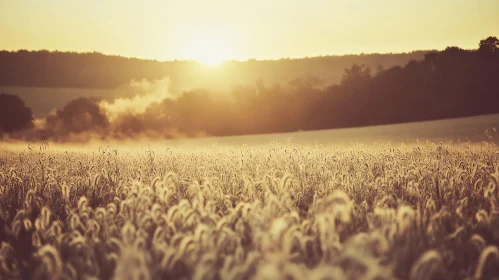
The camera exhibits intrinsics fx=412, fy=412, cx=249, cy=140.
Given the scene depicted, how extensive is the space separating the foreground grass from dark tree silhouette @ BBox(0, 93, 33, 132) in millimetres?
32798

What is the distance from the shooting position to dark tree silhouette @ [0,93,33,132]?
36781mm

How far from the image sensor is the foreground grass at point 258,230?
2807 mm

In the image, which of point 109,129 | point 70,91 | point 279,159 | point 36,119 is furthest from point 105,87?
point 279,159

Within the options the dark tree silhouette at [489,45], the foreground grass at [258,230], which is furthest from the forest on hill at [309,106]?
the foreground grass at [258,230]

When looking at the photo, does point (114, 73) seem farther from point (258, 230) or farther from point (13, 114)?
point (258, 230)

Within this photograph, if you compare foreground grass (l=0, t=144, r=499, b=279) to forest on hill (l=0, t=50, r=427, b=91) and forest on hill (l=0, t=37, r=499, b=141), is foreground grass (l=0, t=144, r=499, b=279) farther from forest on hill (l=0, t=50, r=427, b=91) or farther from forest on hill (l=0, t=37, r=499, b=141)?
forest on hill (l=0, t=50, r=427, b=91)

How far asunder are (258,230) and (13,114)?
131ft

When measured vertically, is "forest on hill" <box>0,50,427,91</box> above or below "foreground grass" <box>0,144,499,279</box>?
above

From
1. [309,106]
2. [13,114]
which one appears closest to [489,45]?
[309,106]

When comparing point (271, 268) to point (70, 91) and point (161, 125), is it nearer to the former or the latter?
point (161, 125)

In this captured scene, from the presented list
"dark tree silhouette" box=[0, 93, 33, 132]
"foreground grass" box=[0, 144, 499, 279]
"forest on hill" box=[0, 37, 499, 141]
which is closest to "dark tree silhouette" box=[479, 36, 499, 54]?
"forest on hill" box=[0, 37, 499, 141]

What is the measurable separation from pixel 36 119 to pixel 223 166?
117 feet

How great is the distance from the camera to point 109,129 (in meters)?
35.1

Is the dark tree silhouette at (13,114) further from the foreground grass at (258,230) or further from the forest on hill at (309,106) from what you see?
the foreground grass at (258,230)
